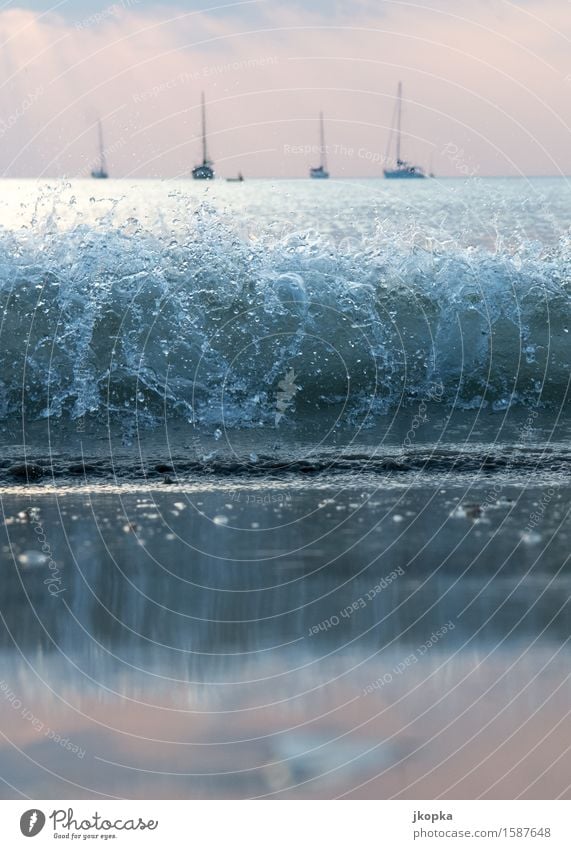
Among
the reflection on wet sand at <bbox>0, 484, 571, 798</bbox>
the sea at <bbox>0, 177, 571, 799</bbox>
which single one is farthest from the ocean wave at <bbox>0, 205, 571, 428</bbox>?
the reflection on wet sand at <bbox>0, 484, 571, 798</bbox>

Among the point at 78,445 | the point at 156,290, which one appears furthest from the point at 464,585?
the point at 156,290

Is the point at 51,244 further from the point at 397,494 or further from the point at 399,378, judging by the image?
the point at 397,494

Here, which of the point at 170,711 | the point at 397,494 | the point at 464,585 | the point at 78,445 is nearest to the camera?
the point at 170,711

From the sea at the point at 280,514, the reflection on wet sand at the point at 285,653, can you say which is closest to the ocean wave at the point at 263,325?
the sea at the point at 280,514

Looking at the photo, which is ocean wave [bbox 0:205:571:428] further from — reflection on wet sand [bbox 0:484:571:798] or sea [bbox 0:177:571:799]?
reflection on wet sand [bbox 0:484:571:798]

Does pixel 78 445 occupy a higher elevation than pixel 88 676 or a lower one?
higher

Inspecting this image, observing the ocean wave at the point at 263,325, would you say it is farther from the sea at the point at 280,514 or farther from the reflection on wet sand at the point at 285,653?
the reflection on wet sand at the point at 285,653
